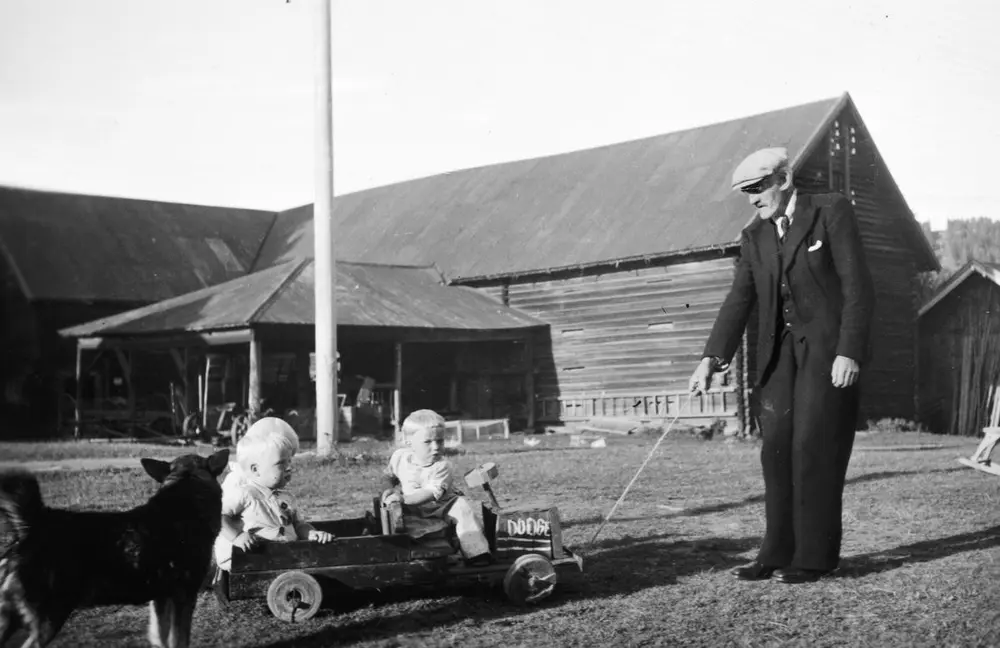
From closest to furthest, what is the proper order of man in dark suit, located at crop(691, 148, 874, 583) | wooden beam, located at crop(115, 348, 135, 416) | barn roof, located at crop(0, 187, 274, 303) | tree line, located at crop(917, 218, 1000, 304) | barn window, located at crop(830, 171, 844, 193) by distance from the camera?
man in dark suit, located at crop(691, 148, 874, 583) → wooden beam, located at crop(115, 348, 135, 416) → barn window, located at crop(830, 171, 844, 193) → barn roof, located at crop(0, 187, 274, 303) → tree line, located at crop(917, 218, 1000, 304)

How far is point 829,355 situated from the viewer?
241 inches

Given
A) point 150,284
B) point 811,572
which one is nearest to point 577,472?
point 811,572

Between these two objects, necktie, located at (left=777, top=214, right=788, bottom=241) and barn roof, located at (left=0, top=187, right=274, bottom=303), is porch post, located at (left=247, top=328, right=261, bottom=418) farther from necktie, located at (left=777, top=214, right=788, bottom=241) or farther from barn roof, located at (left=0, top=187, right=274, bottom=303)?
necktie, located at (left=777, top=214, right=788, bottom=241)

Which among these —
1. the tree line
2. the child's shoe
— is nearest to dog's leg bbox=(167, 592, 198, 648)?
the child's shoe

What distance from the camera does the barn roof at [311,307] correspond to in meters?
22.3

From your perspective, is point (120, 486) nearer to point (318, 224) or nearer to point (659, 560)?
point (318, 224)

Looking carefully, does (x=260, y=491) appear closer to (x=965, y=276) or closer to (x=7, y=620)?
(x=7, y=620)

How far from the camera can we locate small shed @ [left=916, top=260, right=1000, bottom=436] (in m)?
25.5

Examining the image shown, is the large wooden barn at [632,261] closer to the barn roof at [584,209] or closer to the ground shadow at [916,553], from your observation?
the barn roof at [584,209]

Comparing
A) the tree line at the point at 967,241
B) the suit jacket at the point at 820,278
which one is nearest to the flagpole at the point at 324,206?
the suit jacket at the point at 820,278

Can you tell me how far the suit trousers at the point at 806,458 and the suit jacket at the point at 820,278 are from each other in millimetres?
115

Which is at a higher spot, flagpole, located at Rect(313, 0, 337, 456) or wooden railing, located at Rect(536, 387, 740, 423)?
flagpole, located at Rect(313, 0, 337, 456)

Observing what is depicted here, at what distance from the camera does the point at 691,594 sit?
19.1ft

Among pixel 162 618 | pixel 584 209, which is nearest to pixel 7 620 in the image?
pixel 162 618
